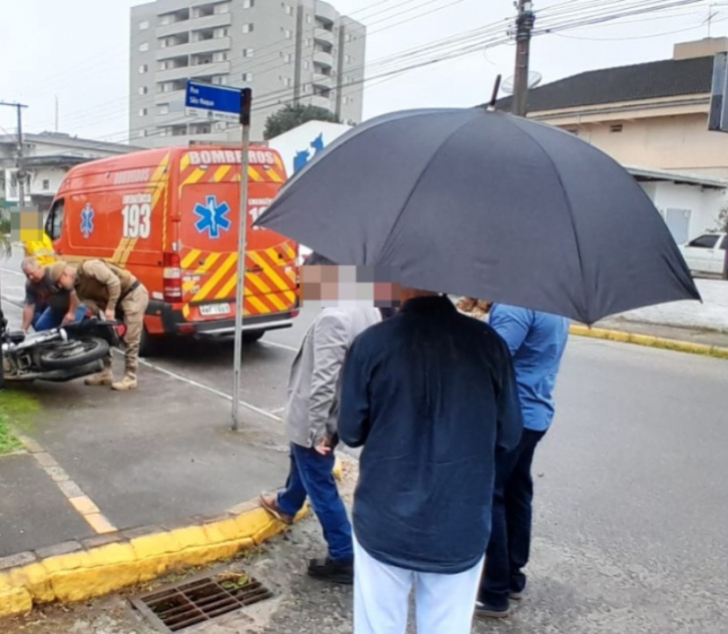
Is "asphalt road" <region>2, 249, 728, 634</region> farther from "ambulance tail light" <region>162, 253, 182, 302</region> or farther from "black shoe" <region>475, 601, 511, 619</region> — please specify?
"ambulance tail light" <region>162, 253, 182, 302</region>

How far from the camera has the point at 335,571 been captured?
11.9 feet

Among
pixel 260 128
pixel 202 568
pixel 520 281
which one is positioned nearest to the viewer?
pixel 520 281

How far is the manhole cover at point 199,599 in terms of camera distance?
3.29 metres

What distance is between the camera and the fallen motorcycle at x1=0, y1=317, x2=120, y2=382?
642cm

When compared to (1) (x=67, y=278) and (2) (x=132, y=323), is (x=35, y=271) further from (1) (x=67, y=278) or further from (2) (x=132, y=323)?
(2) (x=132, y=323)

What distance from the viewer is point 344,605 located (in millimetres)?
3420

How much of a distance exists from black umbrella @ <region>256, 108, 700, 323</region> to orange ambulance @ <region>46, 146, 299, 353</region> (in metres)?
5.98

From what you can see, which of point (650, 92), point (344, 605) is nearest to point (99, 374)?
point (344, 605)

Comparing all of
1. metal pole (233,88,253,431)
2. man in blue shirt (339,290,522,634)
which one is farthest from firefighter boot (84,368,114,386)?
man in blue shirt (339,290,522,634)

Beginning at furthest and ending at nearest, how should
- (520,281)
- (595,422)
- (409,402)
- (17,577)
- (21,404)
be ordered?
(595,422)
(21,404)
(17,577)
(409,402)
(520,281)

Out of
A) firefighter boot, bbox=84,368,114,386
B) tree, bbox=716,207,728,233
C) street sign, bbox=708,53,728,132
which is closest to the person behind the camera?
firefighter boot, bbox=84,368,114,386

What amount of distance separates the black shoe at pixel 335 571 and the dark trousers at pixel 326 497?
0.08 feet

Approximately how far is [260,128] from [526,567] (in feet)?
221

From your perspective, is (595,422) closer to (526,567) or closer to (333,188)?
(526,567)
